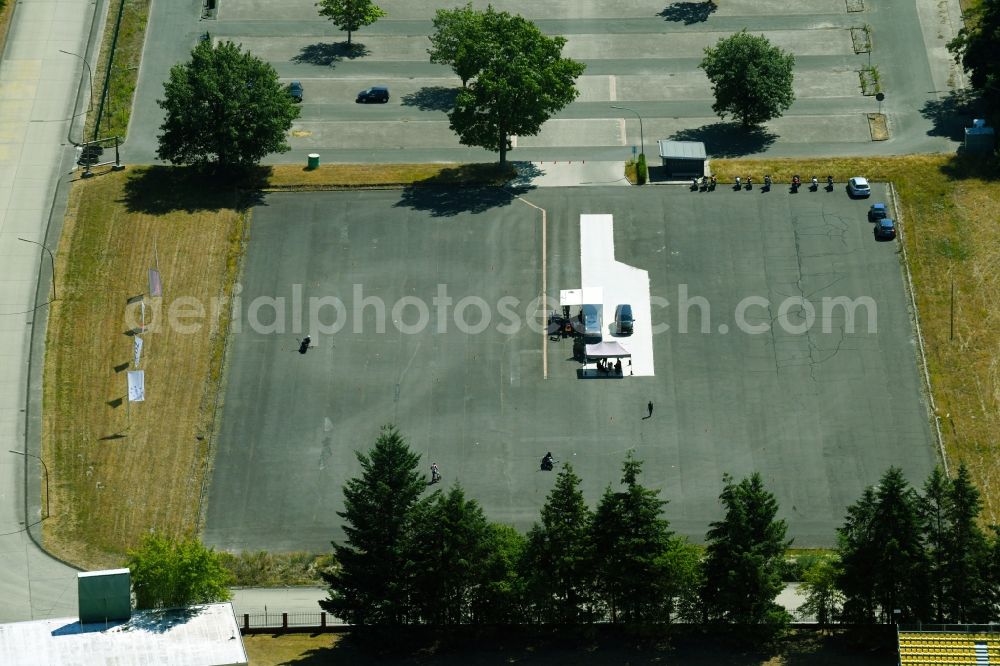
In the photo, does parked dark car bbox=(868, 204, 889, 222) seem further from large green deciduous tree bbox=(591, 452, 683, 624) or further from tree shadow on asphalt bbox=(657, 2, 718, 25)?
large green deciduous tree bbox=(591, 452, 683, 624)

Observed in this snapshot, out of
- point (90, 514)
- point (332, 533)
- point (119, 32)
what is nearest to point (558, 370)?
point (332, 533)

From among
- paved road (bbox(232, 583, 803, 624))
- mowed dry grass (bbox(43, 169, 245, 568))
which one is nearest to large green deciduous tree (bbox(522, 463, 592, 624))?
paved road (bbox(232, 583, 803, 624))

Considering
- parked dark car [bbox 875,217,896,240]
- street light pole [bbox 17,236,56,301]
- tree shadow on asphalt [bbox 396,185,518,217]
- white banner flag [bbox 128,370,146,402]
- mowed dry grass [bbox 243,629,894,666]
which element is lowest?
mowed dry grass [bbox 243,629,894,666]

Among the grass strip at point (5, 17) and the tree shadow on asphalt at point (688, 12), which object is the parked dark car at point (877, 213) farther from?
the grass strip at point (5, 17)

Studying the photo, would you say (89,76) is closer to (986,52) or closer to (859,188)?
(859,188)

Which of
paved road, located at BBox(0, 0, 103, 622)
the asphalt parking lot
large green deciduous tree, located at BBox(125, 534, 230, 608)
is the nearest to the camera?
large green deciduous tree, located at BBox(125, 534, 230, 608)

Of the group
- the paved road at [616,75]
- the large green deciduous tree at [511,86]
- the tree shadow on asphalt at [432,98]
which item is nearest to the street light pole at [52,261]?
the paved road at [616,75]

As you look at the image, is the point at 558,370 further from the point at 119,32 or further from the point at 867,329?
the point at 119,32
